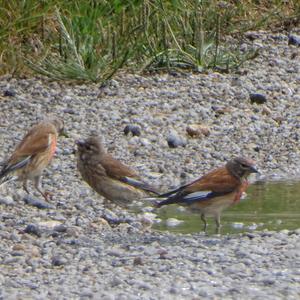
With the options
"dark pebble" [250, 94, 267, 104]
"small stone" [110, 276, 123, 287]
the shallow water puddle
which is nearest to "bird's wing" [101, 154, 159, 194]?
the shallow water puddle

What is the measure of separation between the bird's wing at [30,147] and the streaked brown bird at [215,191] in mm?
1728

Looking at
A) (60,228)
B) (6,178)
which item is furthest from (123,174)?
(60,228)

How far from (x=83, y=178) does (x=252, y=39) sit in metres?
7.25

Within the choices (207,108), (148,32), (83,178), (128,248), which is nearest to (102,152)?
(83,178)

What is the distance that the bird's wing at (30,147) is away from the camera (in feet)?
34.9

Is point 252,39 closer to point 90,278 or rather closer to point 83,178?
point 83,178

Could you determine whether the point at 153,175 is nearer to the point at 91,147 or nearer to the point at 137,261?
the point at 91,147

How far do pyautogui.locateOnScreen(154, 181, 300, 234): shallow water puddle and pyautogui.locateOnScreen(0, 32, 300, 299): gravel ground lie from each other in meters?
0.35

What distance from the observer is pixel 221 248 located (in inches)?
336

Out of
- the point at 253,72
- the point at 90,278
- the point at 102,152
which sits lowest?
the point at 90,278

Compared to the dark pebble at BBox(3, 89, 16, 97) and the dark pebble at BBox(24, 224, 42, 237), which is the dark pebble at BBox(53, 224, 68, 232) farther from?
the dark pebble at BBox(3, 89, 16, 97)

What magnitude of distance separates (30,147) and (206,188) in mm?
2095

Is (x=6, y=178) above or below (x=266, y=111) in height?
below

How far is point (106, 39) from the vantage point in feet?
50.9
